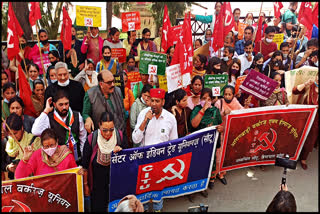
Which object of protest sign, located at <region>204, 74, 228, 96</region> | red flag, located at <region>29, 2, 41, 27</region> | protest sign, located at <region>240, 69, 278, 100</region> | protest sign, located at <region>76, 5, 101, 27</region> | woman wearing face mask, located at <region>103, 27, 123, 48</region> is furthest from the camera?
woman wearing face mask, located at <region>103, 27, 123, 48</region>

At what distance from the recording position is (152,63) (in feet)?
17.4

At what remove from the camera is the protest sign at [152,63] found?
5.25 m

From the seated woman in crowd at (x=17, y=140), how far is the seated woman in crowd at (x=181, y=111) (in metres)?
1.93

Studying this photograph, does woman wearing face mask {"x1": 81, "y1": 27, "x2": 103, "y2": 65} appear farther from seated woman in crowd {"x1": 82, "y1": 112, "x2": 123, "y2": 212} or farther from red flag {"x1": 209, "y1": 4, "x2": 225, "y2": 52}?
seated woman in crowd {"x1": 82, "y1": 112, "x2": 123, "y2": 212}

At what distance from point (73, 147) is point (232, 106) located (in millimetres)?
2548

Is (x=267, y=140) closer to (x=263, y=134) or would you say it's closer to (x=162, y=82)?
(x=263, y=134)

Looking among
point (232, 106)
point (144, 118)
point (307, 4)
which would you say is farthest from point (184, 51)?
point (307, 4)

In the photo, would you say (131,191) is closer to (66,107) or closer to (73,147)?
(73,147)

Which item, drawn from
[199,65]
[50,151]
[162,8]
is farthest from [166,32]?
[162,8]

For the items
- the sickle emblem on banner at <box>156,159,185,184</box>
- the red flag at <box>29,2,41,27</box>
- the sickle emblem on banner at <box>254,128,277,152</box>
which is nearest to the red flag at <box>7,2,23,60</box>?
the red flag at <box>29,2,41,27</box>

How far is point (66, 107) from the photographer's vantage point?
3865 millimetres

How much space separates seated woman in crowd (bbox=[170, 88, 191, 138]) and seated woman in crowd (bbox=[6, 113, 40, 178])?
193 centimetres

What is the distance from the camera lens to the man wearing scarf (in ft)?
12.6

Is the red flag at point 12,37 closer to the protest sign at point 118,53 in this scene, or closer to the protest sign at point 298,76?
the protest sign at point 118,53
